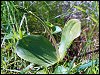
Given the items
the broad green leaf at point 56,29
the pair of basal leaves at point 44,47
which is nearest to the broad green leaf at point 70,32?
the pair of basal leaves at point 44,47

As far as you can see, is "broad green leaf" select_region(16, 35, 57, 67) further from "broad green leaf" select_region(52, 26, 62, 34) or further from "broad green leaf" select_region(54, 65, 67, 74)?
"broad green leaf" select_region(52, 26, 62, 34)

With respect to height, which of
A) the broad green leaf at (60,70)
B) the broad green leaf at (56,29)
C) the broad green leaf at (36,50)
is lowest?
the broad green leaf at (60,70)

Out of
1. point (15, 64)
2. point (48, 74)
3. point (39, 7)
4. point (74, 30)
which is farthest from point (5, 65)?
point (39, 7)

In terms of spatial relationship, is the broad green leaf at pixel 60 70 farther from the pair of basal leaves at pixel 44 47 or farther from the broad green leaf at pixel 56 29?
the broad green leaf at pixel 56 29

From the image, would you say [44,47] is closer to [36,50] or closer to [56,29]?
[36,50]

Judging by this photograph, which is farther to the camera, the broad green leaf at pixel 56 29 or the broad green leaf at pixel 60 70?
the broad green leaf at pixel 56 29

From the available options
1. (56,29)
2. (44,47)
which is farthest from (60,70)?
(56,29)

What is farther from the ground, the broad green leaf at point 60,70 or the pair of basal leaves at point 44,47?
the pair of basal leaves at point 44,47

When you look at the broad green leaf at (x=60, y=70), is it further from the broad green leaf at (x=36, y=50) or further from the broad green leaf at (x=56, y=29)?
the broad green leaf at (x=56, y=29)

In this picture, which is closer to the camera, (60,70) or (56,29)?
(60,70)

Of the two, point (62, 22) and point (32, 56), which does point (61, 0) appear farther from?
point (32, 56)
